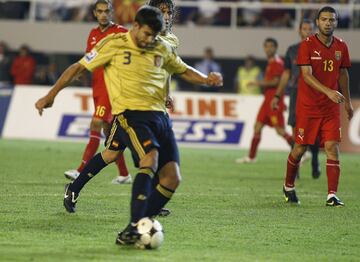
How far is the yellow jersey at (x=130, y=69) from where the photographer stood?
8.20 metres

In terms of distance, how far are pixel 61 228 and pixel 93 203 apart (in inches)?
78.3

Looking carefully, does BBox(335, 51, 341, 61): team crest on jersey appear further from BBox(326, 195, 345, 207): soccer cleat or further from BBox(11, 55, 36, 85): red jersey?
BBox(11, 55, 36, 85): red jersey

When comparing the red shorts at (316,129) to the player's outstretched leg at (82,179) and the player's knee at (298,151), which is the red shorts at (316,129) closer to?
the player's knee at (298,151)

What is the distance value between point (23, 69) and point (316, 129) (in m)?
15.1

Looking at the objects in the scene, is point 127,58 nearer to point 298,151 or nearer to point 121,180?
point 298,151

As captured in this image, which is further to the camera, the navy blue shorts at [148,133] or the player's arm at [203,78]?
the player's arm at [203,78]

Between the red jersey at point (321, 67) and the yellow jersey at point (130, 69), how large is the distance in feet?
10.5

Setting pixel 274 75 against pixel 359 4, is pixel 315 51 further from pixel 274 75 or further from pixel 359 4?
pixel 359 4

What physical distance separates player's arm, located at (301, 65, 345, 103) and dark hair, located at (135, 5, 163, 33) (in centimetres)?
322

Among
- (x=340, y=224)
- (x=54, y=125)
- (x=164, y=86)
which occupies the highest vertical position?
(x=164, y=86)

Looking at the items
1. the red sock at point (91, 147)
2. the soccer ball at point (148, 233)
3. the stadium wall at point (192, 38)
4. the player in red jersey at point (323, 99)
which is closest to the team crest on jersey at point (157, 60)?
the soccer ball at point (148, 233)

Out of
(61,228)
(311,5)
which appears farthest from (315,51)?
(311,5)

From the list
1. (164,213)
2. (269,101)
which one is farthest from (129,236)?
(269,101)

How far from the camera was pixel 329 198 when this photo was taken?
1133 centimetres
